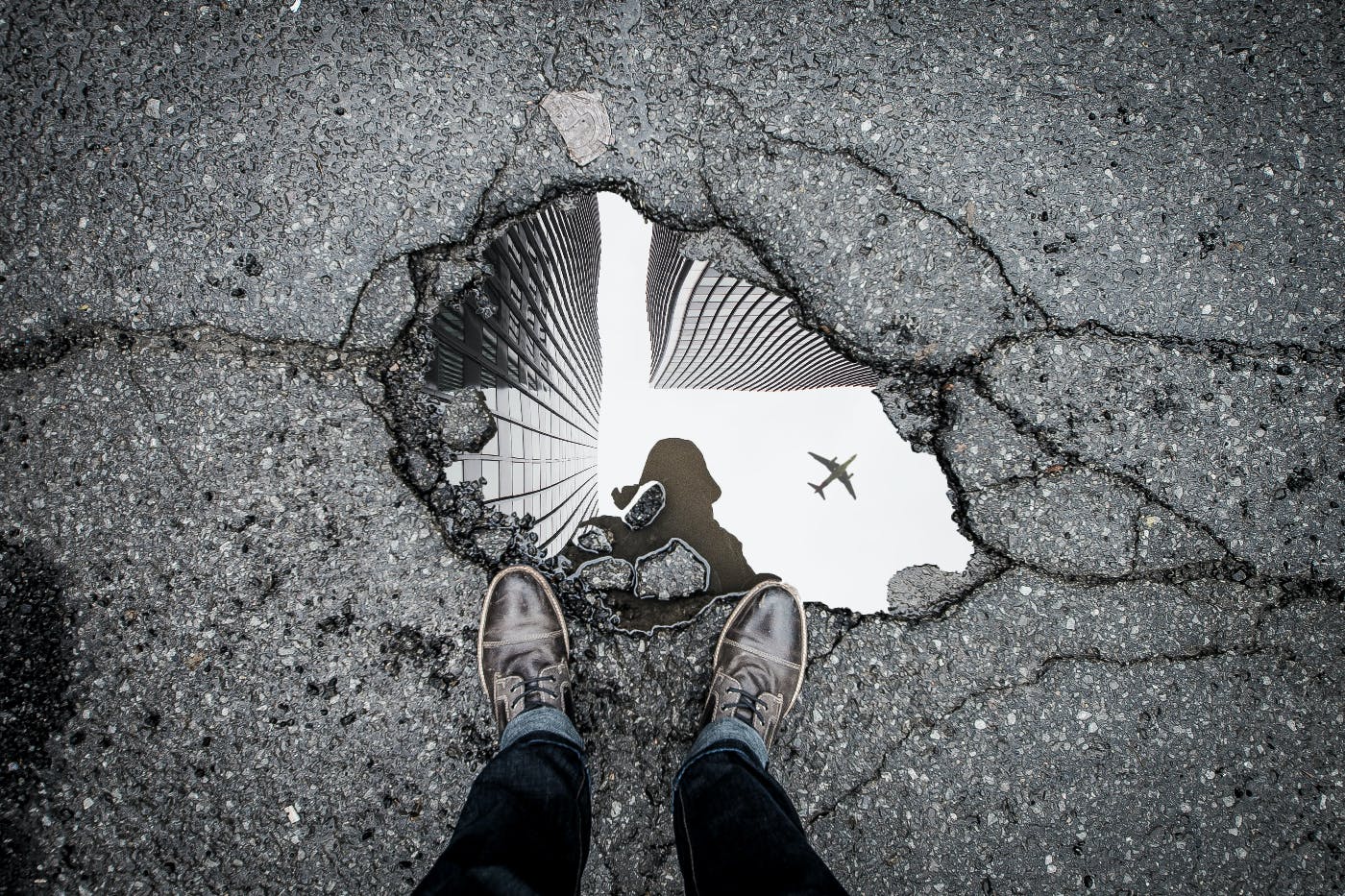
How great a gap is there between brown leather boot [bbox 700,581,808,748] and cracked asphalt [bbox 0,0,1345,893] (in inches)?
3.4

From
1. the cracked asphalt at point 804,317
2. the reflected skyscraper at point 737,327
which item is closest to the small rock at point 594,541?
the cracked asphalt at point 804,317

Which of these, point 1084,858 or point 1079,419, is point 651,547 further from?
point 1084,858

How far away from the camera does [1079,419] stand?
218 cm

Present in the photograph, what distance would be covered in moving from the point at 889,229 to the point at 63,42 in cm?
320

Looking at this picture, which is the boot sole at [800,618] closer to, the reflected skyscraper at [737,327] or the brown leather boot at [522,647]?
the brown leather boot at [522,647]

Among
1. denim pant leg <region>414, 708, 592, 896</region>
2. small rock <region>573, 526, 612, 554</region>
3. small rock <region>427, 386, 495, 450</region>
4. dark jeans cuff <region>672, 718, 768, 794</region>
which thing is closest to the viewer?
denim pant leg <region>414, 708, 592, 896</region>

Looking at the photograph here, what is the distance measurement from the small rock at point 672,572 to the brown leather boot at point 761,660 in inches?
7.6

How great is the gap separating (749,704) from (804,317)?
1.46 meters

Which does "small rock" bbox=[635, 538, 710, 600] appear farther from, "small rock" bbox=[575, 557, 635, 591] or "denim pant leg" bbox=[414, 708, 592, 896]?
"denim pant leg" bbox=[414, 708, 592, 896]

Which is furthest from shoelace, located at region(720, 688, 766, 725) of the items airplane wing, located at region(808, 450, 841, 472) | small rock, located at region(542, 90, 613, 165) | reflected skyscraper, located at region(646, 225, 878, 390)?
small rock, located at region(542, 90, 613, 165)

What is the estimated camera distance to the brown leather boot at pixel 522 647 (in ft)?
6.52

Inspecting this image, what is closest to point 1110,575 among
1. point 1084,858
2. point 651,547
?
point 1084,858

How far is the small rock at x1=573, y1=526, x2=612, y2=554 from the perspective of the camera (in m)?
2.23

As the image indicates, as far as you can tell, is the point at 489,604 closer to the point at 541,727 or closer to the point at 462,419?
the point at 541,727
